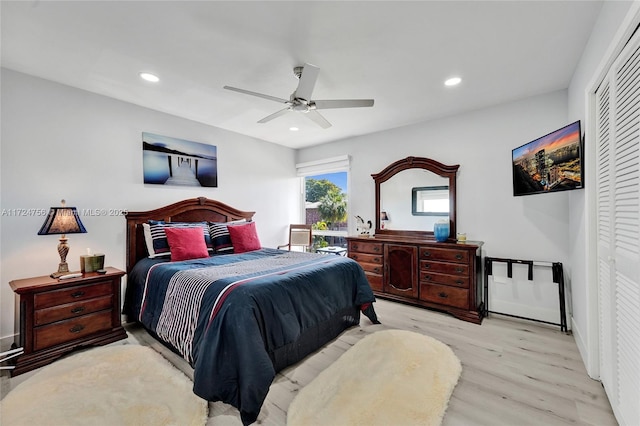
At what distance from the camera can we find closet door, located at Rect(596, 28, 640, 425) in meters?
1.36

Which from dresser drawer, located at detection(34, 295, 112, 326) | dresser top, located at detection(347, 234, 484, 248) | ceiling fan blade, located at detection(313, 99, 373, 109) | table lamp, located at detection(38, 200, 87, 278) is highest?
ceiling fan blade, located at detection(313, 99, 373, 109)

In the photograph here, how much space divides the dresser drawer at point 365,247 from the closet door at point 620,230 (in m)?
2.28

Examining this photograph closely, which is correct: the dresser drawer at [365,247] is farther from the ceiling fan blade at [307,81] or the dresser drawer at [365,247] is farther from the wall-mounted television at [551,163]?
the ceiling fan blade at [307,81]

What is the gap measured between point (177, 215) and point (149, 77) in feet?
5.59

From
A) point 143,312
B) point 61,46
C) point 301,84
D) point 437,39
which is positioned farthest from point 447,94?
point 143,312

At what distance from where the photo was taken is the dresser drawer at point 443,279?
10.5ft

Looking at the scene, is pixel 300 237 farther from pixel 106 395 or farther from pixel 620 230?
pixel 620 230

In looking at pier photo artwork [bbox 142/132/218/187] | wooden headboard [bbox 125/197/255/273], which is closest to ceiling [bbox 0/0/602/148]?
pier photo artwork [bbox 142/132/218/187]

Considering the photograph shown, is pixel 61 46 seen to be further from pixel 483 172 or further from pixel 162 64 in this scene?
pixel 483 172

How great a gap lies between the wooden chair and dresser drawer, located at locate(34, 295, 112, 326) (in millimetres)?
2710

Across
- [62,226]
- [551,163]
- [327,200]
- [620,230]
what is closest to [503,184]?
[551,163]

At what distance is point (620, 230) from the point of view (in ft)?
5.08

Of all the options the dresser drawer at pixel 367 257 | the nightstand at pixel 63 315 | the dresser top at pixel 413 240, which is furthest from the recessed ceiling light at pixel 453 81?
the nightstand at pixel 63 315

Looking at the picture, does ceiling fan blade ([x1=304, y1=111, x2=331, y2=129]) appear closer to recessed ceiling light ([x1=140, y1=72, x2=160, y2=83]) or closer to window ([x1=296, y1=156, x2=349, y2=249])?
recessed ceiling light ([x1=140, y1=72, x2=160, y2=83])
